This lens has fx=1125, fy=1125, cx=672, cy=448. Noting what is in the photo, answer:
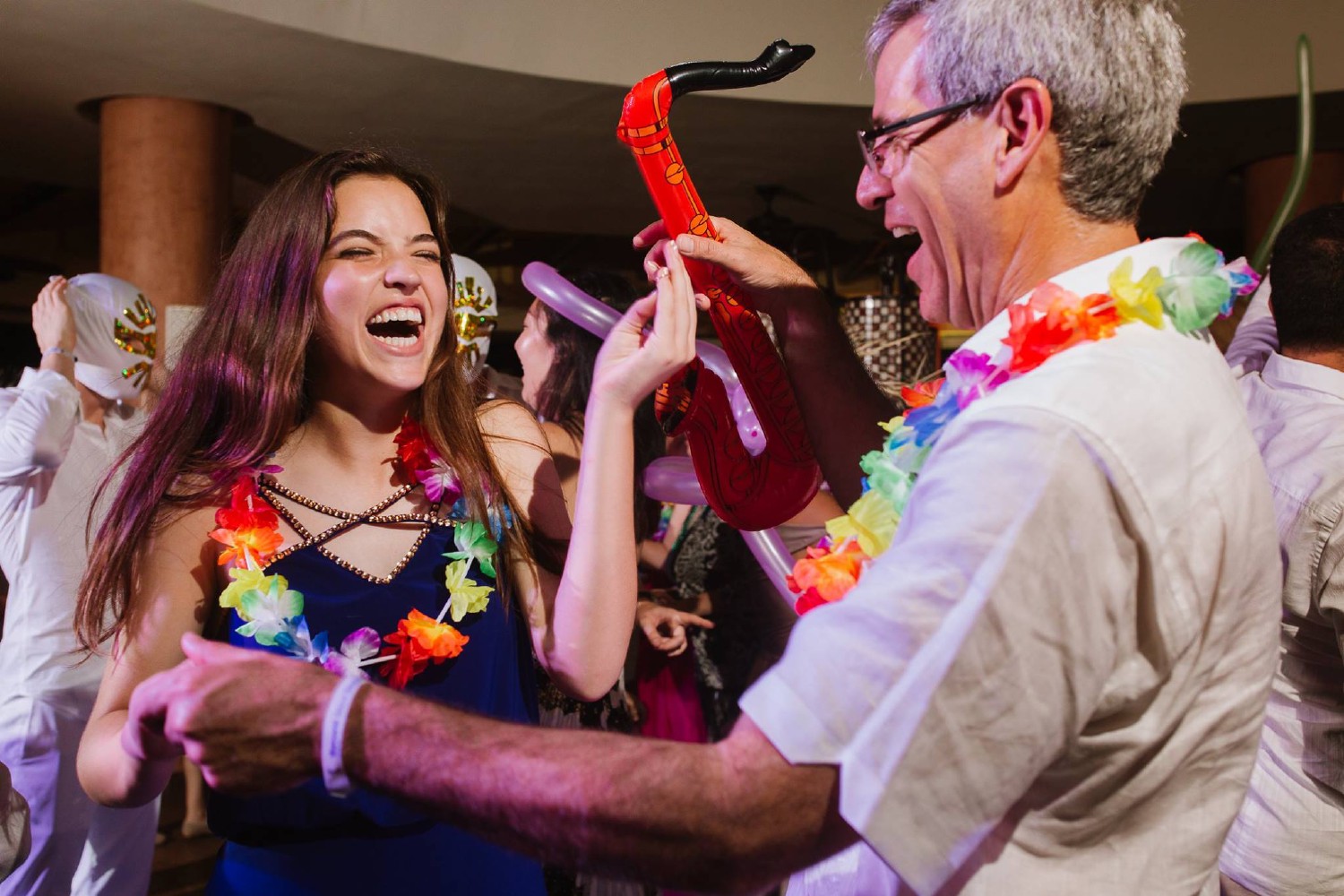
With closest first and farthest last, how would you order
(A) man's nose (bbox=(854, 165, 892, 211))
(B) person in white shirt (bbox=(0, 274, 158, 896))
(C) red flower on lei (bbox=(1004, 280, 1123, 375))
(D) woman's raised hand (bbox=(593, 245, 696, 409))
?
(C) red flower on lei (bbox=(1004, 280, 1123, 375)) < (A) man's nose (bbox=(854, 165, 892, 211)) < (D) woman's raised hand (bbox=(593, 245, 696, 409)) < (B) person in white shirt (bbox=(0, 274, 158, 896))

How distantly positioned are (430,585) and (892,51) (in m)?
0.90

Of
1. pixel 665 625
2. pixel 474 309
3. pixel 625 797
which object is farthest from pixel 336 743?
pixel 474 309

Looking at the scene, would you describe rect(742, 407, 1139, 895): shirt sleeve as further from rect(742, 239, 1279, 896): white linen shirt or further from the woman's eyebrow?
the woman's eyebrow

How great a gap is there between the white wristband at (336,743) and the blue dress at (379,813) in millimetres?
504

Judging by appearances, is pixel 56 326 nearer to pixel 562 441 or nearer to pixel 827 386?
pixel 562 441

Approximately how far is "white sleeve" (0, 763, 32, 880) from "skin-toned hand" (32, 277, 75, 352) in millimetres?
2206

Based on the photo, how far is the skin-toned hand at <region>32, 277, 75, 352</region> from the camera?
10.8ft

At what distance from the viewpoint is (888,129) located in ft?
3.60

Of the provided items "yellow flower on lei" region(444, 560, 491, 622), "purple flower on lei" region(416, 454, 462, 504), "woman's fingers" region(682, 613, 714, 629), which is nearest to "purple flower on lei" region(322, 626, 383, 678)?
"yellow flower on lei" region(444, 560, 491, 622)

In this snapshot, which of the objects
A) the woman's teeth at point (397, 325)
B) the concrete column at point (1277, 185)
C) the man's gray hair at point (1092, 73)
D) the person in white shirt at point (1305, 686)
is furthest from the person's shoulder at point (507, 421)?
the concrete column at point (1277, 185)

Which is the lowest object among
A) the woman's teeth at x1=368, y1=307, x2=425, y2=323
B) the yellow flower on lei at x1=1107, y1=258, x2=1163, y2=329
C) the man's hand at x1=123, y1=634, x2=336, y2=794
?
the man's hand at x1=123, y1=634, x2=336, y2=794

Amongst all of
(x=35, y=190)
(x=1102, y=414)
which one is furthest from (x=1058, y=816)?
(x=35, y=190)

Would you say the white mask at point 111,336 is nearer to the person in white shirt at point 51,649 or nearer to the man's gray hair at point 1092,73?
the person in white shirt at point 51,649

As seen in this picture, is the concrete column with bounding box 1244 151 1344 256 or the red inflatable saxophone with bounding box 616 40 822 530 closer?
the red inflatable saxophone with bounding box 616 40 822 530
